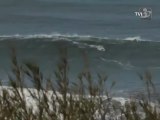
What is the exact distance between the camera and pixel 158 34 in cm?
2864

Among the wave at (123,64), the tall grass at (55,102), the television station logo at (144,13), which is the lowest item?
the television station logo at (144,13)

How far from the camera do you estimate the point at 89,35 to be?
28797 millimetres

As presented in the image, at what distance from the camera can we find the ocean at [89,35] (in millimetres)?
20719

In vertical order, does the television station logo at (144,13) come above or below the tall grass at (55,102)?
below

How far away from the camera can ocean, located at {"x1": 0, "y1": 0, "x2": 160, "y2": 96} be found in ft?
68.0

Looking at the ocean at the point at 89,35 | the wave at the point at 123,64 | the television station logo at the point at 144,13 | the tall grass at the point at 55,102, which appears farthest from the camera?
the television station logo at the point at 144,13

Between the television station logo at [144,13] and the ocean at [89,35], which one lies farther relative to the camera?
the television station logo at [144,13]

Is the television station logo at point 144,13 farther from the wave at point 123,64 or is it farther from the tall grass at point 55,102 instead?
the tall grass at point 55,102

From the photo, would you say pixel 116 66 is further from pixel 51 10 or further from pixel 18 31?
pixel 51 10

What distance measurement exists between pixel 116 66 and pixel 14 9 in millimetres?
18709

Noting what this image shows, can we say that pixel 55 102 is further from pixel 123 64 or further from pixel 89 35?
pixel 89 35

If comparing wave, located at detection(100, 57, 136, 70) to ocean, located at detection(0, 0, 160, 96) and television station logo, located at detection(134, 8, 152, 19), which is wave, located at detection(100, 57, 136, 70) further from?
television station logo, located at detection(134, 8, 152, 19)

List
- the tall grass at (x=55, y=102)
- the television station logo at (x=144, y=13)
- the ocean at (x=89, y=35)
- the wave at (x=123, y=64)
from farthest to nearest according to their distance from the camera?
the television station logo at (x=144, y=13) < the wave at (x=123, y=64) < the ocean at (x=89, y=35) < the tall grass at (x=55, y=102)

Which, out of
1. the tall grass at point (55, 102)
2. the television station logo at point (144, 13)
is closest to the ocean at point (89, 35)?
the television station logo at point (144, 13)
